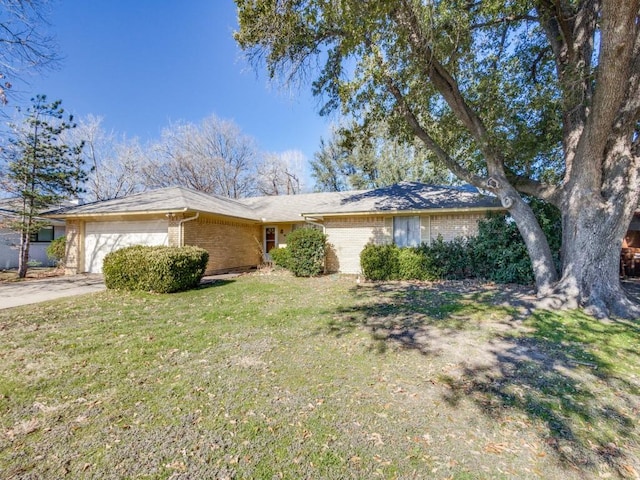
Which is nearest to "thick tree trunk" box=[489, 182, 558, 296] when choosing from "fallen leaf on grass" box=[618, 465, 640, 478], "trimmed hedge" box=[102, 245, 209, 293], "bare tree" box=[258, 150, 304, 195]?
"fallen leaf on grass" box=[618, 465, 640, 478]

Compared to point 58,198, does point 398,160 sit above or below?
above

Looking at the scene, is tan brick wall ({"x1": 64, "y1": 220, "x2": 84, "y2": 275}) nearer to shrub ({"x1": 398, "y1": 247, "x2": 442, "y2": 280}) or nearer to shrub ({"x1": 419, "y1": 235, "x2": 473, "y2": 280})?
shrub ({"x1": 398, "y1": 247, "x2": 442, "y2": 280})

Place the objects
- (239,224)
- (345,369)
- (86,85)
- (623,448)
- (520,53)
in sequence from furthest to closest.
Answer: (239,224), (86,85), (520,53), (345,369), (623,448)

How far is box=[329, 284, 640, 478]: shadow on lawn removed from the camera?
2863 millimetres

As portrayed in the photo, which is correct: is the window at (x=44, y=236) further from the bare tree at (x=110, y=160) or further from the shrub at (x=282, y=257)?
the shrub at (x=282, y=257)

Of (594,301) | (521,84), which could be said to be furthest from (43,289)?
(521,84)

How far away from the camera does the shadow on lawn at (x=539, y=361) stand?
113 inches

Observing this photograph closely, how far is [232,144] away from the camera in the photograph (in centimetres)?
2830

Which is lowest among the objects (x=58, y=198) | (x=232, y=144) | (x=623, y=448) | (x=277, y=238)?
(x=623, y=448)

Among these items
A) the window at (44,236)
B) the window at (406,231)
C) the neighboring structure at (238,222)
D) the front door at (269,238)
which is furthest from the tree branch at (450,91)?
the window at (44,236)

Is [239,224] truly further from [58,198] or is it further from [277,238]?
[58,198]

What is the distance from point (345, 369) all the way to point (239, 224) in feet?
41.4

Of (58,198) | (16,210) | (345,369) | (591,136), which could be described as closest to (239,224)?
(58,198)

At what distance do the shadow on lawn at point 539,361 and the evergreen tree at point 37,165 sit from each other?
540 inches
